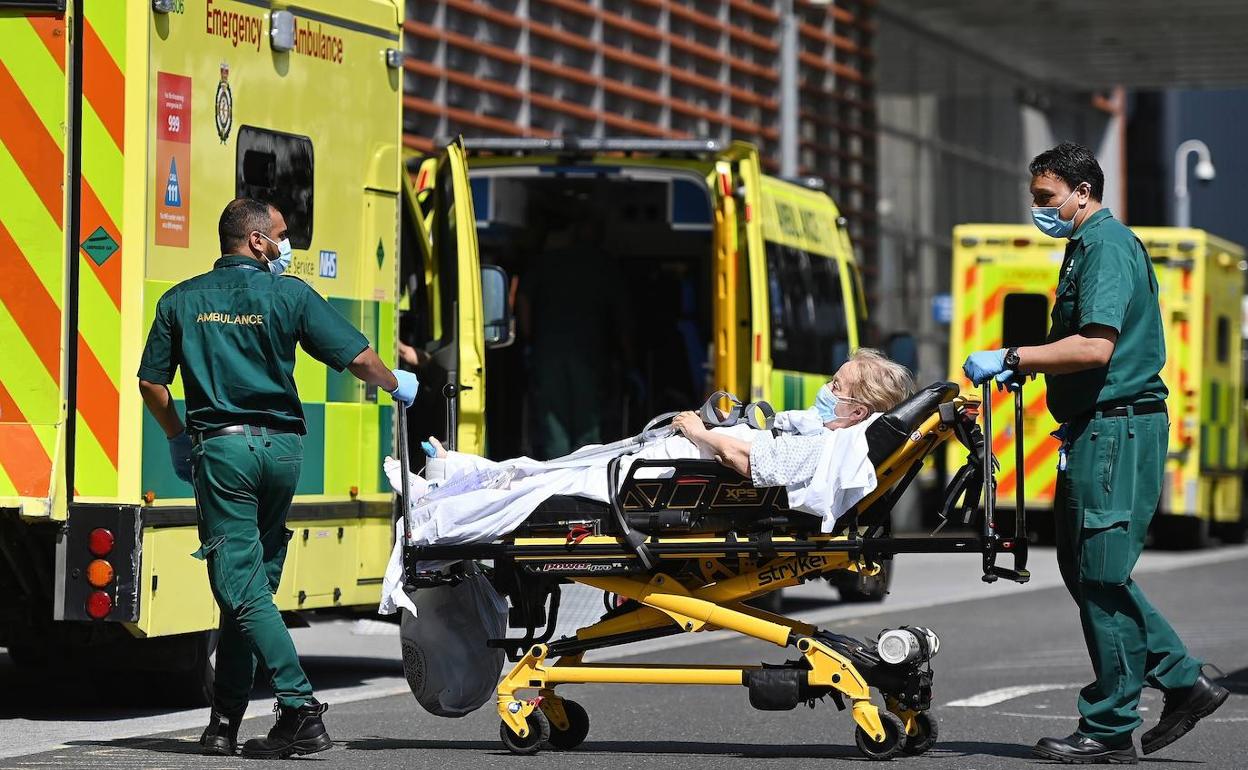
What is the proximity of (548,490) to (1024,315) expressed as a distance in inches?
498

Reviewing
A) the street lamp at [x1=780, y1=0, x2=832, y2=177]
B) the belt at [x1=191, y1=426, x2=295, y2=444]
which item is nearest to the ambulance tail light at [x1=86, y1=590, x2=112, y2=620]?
the belt at [x1=191, y1=426, x2=295, y2=444]

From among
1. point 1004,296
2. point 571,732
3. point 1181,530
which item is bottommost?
point 1181,530

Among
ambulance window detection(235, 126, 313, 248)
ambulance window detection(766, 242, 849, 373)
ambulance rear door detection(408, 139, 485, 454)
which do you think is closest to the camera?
ambulance window detection(235, 126, 313, 248)

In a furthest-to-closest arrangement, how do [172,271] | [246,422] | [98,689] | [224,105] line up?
[98,689], [224,105], [172,271], [246,422]

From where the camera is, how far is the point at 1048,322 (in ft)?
65.1

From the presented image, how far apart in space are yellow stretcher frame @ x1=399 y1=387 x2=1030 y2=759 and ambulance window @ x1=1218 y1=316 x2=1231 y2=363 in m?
14.9

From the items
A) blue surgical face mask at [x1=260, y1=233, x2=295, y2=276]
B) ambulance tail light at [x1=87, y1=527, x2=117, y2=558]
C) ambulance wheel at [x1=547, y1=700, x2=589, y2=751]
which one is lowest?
ambulance wheel at [x1=547, y1=700, x2=589, y2=751]

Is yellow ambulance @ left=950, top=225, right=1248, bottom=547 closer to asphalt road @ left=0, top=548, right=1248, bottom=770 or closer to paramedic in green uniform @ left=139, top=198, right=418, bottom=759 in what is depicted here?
asphalt road @ left=0, top=548, right=1248, bottom=770

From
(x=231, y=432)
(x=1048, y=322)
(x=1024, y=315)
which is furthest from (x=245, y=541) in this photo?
(x=1048, y=322)

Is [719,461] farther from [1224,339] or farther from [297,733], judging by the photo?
[1224,339]

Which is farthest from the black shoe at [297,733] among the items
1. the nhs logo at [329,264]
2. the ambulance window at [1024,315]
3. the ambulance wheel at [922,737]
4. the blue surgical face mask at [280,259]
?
the ambulance window at [1024,315]

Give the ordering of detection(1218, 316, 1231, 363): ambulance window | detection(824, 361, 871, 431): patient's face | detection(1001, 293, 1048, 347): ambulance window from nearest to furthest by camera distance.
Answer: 1. detection(824, 361, 871, 431): patient's face
2. detection(1001, 293, 1048, 347): ambulance window
3. detection(1218, 316, 1231, 363): ambulance window

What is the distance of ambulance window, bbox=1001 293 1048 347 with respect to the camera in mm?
18797

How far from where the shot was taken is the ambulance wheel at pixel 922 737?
290 inches
